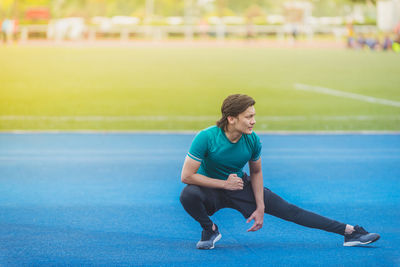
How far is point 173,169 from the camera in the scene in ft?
31.2

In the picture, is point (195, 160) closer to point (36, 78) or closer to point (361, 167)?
point (361, 167)

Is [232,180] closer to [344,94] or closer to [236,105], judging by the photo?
[236,105]

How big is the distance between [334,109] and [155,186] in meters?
9.27

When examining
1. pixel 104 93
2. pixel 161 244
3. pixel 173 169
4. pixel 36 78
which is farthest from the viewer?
pixel 36 78

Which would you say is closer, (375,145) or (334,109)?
(375,145)

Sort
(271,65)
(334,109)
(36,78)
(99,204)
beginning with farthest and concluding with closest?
1. (271,65)
2. (36,78)
3. (334,109)
4. (99,204)

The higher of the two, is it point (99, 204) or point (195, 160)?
point (195, 160)

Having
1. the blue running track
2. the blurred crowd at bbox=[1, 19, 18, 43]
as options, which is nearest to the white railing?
the blurred crowd at bbox=[1, 19, 18, 43]

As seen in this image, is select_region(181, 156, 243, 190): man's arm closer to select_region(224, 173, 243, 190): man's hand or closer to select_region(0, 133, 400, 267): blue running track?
select_region(224, 173, 243, 190): man's hand

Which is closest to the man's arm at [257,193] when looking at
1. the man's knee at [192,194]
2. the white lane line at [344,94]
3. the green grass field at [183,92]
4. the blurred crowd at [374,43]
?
the man's knee at [192,194]

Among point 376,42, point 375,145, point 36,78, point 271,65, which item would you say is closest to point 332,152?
point 375,145

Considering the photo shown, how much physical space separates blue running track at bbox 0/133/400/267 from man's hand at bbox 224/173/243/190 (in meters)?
0.58

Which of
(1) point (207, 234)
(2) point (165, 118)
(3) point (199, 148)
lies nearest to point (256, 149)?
(3) point (199, 148)

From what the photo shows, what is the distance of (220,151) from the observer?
5309 millimetres
